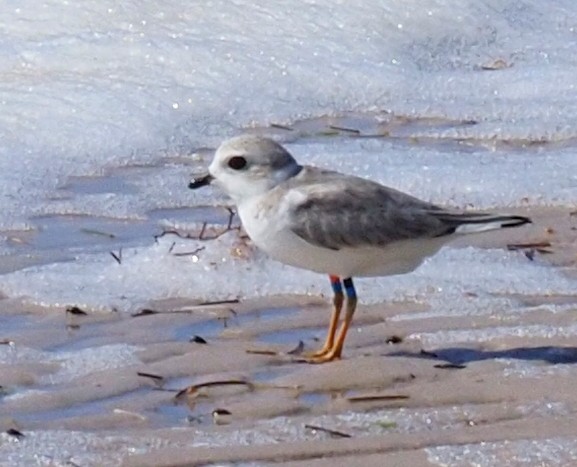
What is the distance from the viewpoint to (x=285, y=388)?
429 cm

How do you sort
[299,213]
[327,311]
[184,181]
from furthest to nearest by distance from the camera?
[184,181]
[327,311]
[299,213]

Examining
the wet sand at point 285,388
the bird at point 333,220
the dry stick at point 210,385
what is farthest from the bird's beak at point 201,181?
the dry stick at point 210,385

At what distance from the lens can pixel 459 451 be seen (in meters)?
3.70

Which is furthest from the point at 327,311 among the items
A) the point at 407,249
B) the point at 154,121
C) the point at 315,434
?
the point at 154,121

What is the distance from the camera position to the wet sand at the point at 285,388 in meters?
3.77

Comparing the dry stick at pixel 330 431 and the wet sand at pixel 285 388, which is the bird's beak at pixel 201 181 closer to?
the wet sand at pixel 285 388

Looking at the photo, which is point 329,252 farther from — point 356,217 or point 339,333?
point 339,333

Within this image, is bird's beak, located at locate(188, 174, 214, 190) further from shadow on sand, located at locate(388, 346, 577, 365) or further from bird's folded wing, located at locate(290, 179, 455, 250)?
shadow on sand, located at locate(388, 346, 577, 365)

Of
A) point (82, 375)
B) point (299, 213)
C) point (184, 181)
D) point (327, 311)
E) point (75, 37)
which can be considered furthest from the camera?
point (75, 37)

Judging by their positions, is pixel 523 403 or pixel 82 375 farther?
pixel 82 375

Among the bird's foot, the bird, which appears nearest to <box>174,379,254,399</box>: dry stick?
the bird's foot

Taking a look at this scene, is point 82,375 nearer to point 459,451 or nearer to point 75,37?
point 459,451

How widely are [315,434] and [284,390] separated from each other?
0.42 meters

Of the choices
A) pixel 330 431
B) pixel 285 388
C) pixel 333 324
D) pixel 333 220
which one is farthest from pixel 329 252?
pixel 330 431
